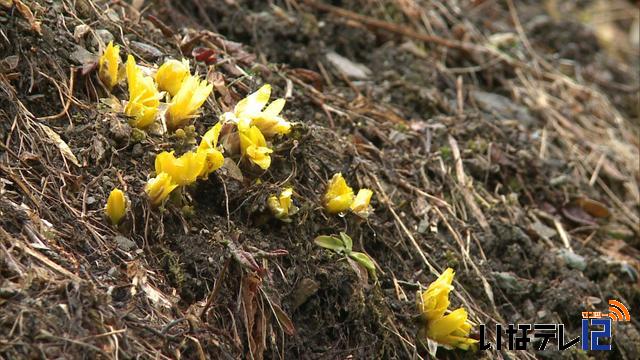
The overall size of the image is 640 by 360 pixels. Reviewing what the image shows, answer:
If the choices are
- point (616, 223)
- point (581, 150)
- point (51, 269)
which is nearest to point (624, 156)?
point (581, 150)

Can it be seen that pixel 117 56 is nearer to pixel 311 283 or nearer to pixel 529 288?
pixel 311 283

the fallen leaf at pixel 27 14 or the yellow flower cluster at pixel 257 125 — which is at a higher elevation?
the fallen leaf at pixel 27 14

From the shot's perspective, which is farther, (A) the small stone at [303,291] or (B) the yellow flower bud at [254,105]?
(B) the yellow flower bud at [254,105]

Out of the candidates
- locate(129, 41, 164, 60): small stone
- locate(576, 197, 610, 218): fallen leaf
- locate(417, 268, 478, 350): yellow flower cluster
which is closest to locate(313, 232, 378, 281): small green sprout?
locate(417, 268, 478, 350): yellow flower cluster

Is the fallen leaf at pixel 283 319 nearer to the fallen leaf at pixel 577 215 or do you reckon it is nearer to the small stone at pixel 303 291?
the small stone at pixel 303 291

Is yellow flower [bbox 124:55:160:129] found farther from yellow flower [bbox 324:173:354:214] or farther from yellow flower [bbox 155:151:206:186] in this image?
yellow flower [bbox 324:173:354:214]

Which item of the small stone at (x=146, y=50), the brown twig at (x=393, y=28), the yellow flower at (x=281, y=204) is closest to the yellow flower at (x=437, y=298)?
the yellow flower at (x=281, y=204)
